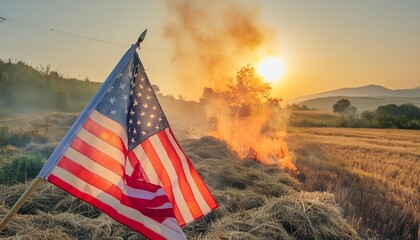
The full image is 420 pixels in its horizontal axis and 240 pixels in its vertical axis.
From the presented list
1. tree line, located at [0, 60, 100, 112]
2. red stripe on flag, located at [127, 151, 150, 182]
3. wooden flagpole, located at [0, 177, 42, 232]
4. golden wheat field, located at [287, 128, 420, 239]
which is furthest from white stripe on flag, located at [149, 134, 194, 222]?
tree line, located at [0, 60, 100, 112]

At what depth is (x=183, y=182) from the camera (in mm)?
4055

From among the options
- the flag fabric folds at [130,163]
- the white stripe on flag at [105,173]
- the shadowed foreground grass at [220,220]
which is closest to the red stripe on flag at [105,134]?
the flag fabric folds at [130,163]

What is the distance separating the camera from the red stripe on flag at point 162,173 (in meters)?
3.84

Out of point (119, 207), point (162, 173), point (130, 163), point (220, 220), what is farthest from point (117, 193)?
point (220, 220)

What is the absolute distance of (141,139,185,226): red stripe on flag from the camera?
3838 mm

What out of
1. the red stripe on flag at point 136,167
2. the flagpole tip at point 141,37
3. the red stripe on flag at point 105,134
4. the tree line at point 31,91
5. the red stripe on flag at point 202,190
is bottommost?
the red stripe on flag at point 202,190

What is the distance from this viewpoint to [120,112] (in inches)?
139

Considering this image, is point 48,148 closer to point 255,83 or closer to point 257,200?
point 257,200

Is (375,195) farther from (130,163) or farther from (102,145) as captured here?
(102,145)

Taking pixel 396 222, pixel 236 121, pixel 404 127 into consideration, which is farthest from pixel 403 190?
pixel 404 127

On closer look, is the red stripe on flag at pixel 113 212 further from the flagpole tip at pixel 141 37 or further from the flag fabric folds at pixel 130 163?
the flagpole tip at pixel 141 37

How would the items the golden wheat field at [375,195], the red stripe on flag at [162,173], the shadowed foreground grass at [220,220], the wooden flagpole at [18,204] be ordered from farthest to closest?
the golden wheat field at [375,195] < the shadowed foreground grass at [220,220] < the red stripe on flag at [162,173] < the wooden flagpole at [18,204]

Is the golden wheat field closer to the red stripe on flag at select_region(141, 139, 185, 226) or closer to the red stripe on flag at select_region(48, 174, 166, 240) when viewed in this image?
the red stripe on flag at select_region(141, 139, 185, 226)

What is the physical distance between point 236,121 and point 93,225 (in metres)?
18.4
